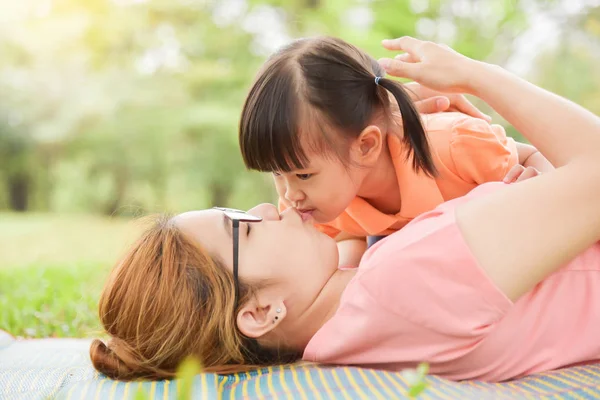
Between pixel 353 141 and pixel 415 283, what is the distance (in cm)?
95

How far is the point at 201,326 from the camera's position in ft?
6.72

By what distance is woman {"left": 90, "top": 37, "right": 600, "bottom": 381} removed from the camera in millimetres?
1767

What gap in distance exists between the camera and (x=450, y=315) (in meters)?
1.76

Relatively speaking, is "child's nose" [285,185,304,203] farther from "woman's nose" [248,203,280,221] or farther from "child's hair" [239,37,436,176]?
"woman's nose" [248,203,280,221]

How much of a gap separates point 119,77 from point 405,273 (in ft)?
A: 42.0

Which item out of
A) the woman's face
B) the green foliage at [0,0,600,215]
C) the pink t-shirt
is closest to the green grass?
the woman's face

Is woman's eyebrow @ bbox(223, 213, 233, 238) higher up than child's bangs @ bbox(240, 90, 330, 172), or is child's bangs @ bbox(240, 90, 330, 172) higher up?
child's bangs @ bbox(240, 90, 330, 172)

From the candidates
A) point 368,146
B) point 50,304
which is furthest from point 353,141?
point 50,304

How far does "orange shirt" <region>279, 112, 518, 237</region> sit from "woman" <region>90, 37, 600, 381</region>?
0.44m

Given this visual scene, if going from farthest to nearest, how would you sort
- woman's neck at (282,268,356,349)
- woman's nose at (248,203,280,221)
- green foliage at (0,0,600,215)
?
green foliage at (0,0,600,215) < woman's nose at (248,203,280,221) < woman's neck at (282,268,356,349)

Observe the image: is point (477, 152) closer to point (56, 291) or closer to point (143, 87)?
point (56, 291)

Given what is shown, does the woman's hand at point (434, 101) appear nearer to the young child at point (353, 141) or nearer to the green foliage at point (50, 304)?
the young child at point (353, 141)

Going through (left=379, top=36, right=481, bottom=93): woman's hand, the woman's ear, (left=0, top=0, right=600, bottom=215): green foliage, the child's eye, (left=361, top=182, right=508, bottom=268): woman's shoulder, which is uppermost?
(left=379, top=36, right=481, bottom=93): woman's hand

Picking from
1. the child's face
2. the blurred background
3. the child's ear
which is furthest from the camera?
the blurred background
